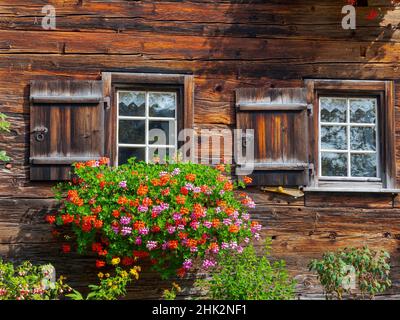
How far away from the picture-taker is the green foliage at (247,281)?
7.48 m

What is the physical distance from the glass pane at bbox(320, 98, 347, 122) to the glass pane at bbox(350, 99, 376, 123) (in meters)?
0.09

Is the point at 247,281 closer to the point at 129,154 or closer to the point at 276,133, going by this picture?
the point at 276,133

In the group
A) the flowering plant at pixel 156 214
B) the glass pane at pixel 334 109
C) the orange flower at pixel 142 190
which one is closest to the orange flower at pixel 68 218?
the flowering plant at pixel 156 214

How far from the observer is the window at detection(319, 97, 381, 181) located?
29.6ft

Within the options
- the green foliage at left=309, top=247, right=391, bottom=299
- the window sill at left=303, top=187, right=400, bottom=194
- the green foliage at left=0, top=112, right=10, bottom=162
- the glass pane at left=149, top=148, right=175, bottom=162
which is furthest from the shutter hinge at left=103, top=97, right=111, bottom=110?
the green foliage at left=309, top=247, right=391, bottom=299

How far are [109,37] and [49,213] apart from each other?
6.66 ft

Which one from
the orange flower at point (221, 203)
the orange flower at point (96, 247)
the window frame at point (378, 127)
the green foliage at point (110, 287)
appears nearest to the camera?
the green foliage at point (110, 287)

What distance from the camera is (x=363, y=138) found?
9109mm

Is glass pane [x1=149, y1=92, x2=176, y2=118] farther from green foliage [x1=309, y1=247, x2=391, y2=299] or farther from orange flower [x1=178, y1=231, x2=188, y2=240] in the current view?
green foliage [x1=309, y1=247, x2=391, y2=299]

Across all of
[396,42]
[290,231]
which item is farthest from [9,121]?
[396,42]

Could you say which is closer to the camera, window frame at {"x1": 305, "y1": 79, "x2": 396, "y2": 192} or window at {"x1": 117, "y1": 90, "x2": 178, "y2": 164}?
window at {"x1": 117, "y1": 90, "x2": 178, "y2": 164}

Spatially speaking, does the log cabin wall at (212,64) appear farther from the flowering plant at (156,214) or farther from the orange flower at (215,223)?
the orange flower at (215,223)

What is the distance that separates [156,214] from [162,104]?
Result: 162cm

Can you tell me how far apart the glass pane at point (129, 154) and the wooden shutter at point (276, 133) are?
111cm
